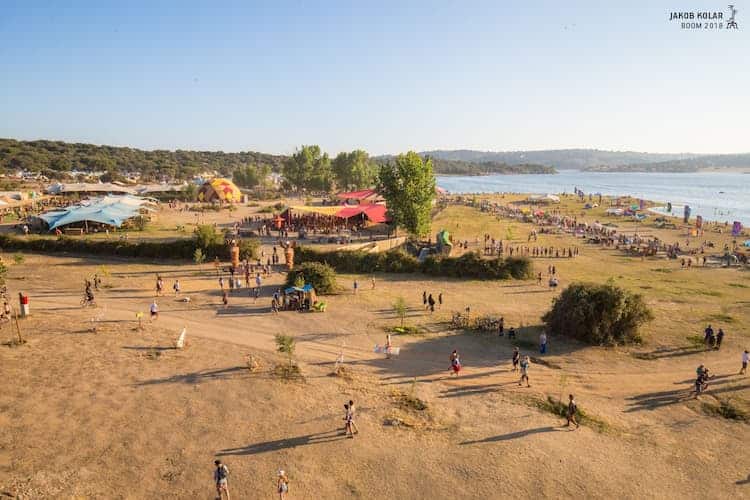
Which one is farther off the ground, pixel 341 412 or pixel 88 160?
pixel 88 160

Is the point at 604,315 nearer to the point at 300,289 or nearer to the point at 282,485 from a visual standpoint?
the point at 300,289

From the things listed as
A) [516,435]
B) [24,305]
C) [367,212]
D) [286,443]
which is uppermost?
[367,212]

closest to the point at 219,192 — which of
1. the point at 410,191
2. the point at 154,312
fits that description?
the point at 410,191

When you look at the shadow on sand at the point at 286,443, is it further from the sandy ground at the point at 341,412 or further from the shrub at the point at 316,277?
the shrub at the point at 316,277

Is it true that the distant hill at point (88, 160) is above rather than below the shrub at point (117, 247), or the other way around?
above

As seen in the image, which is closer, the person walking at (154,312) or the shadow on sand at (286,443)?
the shadow on sand at (286,443)

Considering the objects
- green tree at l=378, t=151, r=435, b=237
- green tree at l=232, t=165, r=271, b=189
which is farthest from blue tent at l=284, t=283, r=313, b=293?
green tree at l=232, t=165, r=271, b=189

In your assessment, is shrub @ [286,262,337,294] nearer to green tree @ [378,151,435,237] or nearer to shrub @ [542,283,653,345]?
shrub @ [542,283,653,345]

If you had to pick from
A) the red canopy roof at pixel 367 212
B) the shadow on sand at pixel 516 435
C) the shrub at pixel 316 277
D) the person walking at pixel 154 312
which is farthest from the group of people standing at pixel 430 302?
the red canopy roof at pixel 367 212
